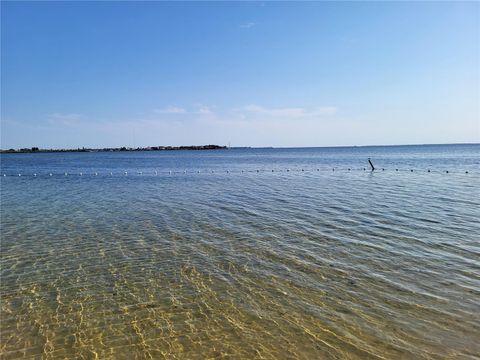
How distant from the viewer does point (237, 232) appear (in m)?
14.0

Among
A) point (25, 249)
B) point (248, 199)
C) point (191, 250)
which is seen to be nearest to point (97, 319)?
point (191, 250)

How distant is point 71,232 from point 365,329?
12600mm

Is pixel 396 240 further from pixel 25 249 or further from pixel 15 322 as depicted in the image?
pixel 25 249

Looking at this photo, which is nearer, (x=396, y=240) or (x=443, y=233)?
(x=396, y=240)

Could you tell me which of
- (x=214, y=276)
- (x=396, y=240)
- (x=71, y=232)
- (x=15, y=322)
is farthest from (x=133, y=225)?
(x=396, y=240)

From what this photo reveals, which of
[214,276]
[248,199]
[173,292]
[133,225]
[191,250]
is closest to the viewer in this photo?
[173,292]

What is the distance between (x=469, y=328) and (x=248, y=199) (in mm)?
17491

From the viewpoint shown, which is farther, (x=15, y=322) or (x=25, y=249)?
(x=25, y=249)

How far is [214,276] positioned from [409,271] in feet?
18.5

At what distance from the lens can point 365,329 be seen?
6574mm

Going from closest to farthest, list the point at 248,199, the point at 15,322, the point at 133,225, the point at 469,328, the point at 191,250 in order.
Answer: the point at 469,328 → the point at 15,322 → the point at 191,250 → the point at 133,225 → the point at 248,199

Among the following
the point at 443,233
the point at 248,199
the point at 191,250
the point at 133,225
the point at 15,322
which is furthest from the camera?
the point at 248,199

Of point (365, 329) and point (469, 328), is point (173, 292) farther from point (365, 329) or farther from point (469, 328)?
point (469, 328)

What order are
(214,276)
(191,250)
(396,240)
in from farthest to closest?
(396,240)
(191,250)
(214,276)
